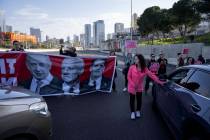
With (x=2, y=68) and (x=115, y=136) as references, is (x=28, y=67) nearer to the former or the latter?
(x=2, y=68)

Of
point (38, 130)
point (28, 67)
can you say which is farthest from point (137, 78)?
point (28, 67)

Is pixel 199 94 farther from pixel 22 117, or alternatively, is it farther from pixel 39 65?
pixel 39 65

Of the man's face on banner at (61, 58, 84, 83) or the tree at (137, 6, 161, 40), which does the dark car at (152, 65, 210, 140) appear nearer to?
the man's face on banner at (61, 58, 84, 83)

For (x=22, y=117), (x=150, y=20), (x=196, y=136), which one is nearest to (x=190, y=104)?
(x=196, y=136)

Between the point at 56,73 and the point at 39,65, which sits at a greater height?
the point at 39,65

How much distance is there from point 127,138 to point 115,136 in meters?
0.26

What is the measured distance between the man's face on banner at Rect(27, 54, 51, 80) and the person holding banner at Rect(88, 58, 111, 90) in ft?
5.71

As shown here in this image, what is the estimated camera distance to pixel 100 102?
1041 cm

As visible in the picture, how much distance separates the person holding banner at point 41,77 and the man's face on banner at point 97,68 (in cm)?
148

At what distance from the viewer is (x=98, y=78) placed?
41.3 ft

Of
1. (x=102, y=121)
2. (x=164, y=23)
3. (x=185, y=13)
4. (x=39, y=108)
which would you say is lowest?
(x=102, y=121)

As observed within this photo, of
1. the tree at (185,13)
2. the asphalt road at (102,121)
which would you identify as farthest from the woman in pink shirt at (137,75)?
the tree at (185,13)

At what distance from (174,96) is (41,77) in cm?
646

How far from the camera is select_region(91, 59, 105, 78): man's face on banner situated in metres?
12.5
